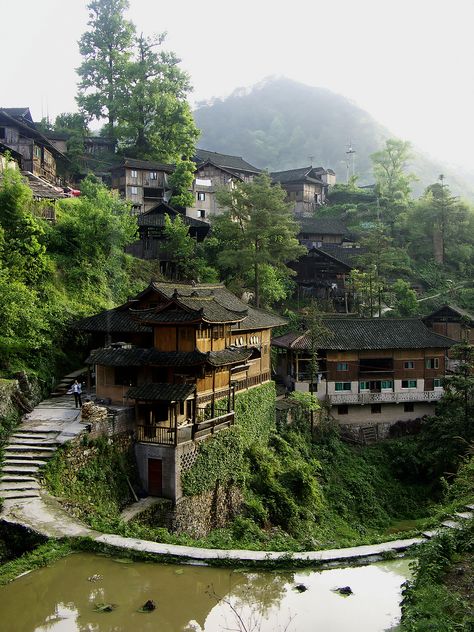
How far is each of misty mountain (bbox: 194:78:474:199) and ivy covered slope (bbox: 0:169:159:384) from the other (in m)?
92.0

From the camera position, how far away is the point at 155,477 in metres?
20.0

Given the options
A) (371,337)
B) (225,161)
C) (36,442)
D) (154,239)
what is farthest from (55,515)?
(225,161)

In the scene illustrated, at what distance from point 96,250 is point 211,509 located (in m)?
17.5

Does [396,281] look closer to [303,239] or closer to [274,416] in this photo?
[303,239]

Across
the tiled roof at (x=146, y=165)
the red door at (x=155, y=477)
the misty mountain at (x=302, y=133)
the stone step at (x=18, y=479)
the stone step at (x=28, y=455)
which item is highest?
the misty mountain at (x=302, y=133)

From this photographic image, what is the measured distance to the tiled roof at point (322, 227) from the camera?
191 ft

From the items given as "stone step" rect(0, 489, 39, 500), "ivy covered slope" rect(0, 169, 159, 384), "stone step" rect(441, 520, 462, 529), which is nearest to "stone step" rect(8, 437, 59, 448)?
"stone step" rect(0, 489, 39, 500)

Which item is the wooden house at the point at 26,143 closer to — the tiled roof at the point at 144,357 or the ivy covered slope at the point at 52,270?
the ivy covered slope at the point at 52,270

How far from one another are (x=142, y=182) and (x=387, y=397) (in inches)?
1176

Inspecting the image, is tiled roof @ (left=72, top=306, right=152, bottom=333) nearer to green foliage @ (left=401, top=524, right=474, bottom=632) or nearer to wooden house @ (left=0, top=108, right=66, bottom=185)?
green foliage @ (left=401, top=524, right=474, bottom=632)

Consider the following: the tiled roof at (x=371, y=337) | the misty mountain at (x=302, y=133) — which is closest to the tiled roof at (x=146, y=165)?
the tiled roof at (x=371, y=337)

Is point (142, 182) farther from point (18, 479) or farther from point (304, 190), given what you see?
point (18, 479)

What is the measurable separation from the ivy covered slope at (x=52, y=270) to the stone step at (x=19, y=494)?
23.5 ft

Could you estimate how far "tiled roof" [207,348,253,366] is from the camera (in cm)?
2167
